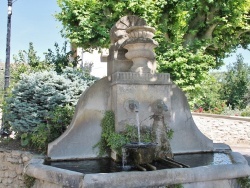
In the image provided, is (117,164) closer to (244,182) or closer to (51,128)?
(51,128)

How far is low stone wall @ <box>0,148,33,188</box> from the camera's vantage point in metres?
4.58

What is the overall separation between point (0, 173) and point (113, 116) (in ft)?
7.82

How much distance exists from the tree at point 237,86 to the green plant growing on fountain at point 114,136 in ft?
55.4

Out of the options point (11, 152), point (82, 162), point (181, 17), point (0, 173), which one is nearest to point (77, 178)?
point (82, 162)

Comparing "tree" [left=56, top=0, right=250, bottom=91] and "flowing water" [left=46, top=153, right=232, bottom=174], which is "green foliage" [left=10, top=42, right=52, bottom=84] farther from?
"flowing water" [left=46, top=153, right=232, bottom=174]

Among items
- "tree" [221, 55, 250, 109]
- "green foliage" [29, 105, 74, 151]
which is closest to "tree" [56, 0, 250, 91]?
"green foliage" [29, 105, 74, 151]

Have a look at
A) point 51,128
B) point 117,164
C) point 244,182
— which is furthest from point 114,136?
point 244,182

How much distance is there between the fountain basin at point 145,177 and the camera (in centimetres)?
293

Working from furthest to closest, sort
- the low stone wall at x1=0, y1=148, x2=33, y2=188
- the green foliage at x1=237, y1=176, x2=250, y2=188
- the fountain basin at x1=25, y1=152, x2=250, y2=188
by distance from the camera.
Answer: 1. the low stone wall at x1=0, y1=148, x2=33, y2=188
2. the green foliage at x1=237, y1=176, x2=250, y2=188
3. the fountain basin at x1=25, y1=152, x2=250, y2=188

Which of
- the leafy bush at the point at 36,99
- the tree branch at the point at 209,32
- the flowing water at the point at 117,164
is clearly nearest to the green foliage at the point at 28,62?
the leafy bush at the point at 36,99

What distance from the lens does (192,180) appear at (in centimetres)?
319

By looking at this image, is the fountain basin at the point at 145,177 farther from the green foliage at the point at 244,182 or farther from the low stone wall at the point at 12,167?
the low stone wall at the point at 12,167

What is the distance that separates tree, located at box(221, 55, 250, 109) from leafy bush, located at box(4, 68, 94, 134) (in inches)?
657

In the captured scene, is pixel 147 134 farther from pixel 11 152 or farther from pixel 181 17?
pixel 181 17
